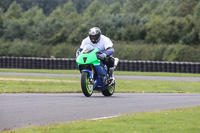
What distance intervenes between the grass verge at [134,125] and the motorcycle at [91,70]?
368cm

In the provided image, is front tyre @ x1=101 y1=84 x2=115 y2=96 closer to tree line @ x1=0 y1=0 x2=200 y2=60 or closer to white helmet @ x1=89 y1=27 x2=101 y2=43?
white helmet @ x1=89 y1=27 x2=101 y2=43

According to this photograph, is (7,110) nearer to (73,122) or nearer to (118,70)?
(73,122)

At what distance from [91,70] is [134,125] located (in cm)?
547

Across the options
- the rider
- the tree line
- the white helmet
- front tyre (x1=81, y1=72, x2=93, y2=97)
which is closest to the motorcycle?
front tyre (x1=81, y1=72, x2=93, y2=97)

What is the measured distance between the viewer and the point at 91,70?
12961 mm

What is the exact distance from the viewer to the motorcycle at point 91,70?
12.6 metres

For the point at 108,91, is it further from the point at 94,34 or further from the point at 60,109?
the point at 60,109

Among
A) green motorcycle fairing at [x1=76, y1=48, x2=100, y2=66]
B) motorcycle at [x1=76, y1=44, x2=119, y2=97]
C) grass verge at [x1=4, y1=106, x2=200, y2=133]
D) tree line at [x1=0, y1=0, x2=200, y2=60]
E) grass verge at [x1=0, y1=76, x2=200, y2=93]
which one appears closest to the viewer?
grass verge at [x1=4, y1=106, x2=200, y2=133]

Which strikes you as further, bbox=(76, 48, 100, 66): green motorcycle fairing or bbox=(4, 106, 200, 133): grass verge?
bbox=(76, 48, 100, 66): green motorcycle fairing

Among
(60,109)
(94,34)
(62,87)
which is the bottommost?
(62,87)

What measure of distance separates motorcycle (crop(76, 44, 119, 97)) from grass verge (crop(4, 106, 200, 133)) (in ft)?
12.1

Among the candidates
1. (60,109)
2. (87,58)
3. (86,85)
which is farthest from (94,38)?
(60,109)

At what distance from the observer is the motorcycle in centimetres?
1259

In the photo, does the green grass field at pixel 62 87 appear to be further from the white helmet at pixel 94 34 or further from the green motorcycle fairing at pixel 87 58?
the green motorcycle fairing at pixel 87 58
